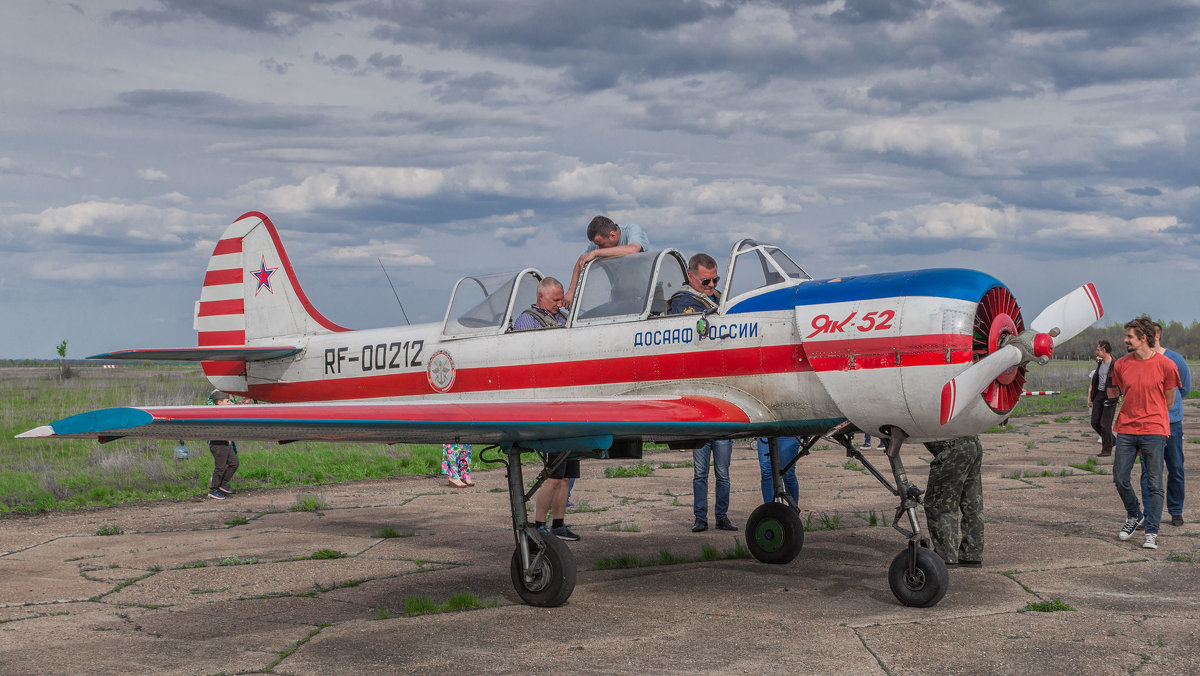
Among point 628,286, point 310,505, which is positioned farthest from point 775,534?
point 310,505

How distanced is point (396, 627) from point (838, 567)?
3.67 meters

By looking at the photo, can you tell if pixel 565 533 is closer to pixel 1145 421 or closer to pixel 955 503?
pixel 955 503

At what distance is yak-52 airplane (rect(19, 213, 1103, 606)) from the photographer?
6000 mm

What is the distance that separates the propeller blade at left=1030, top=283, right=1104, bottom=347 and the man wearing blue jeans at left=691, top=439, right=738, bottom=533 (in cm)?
342

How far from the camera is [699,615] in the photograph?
6.25 metres

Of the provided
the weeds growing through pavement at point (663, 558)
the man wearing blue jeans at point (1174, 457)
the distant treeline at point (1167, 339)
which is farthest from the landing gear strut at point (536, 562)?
the distant treeline at point (1167, 339)

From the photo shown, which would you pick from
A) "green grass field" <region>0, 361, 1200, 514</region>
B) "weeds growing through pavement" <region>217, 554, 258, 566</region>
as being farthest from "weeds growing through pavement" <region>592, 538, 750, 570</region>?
"green grass field" <region>0, 361, 1200, 514</region>

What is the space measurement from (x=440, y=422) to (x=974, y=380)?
3.38m

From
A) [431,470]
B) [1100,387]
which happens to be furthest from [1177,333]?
[431,470]

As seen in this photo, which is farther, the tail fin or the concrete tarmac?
the tail fin

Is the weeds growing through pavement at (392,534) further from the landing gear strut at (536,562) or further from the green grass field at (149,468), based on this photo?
the green grass field at (149,468)

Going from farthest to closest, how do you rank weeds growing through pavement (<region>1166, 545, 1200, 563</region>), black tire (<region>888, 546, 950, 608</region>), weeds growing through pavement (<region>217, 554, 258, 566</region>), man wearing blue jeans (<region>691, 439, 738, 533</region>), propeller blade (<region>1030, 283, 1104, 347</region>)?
man wearing blue jeans (<region>691, 439, 738, 533</region>) < weeds growing through pavement (<region>217, 554, 258, 566</region>) < weeds growing through pavement (<region>1166, 545, 1200, 563</region>) < propeller blade (<region>1030, 283, 1104, 347</region>) < black tire (<region>888, 546, 950, 608</region>)

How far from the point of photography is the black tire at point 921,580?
6.19 m

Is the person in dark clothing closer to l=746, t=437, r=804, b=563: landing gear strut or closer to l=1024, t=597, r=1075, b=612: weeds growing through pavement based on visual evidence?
l=746, t=437, r=804, b=563: landing gear strut
